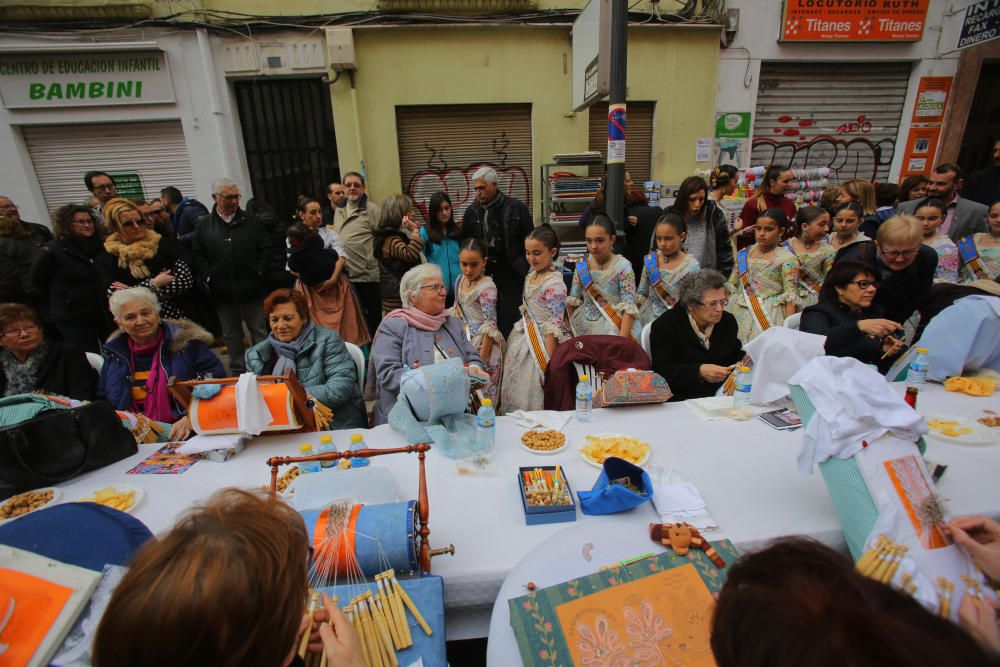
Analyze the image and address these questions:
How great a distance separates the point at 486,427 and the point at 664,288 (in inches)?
86.6

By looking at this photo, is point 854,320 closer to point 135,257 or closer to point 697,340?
point 697,340

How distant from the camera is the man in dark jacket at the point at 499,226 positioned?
170 inches

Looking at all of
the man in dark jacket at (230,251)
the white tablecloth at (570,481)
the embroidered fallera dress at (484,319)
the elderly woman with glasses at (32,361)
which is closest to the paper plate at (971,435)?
the white tablecloth at (570,481)

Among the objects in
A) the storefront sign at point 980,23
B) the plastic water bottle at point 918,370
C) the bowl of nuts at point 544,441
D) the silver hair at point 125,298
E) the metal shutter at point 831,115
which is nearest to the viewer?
the bowl of nuts at point 544,441

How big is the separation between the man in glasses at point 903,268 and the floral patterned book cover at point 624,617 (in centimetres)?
281

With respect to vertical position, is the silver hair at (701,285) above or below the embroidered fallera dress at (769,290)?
above

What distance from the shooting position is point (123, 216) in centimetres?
355

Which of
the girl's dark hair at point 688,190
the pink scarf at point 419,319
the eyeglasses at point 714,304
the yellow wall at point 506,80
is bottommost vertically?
the pink scarf at point 419,319

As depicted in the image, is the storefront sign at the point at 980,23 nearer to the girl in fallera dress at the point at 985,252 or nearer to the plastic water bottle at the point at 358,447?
the girl in fallera dress at the point at 985,252

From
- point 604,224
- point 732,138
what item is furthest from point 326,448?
point 732,138

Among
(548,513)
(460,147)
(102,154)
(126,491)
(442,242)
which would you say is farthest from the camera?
(460,147)

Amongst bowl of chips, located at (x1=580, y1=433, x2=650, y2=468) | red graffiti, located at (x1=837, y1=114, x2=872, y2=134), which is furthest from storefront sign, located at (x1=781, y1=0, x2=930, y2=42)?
bowl of chips, located at (x1=580, y1=433, x2=650, y2=468)

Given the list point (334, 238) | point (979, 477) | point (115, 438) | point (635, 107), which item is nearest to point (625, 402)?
point (979, 477)

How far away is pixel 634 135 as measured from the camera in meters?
7.19
